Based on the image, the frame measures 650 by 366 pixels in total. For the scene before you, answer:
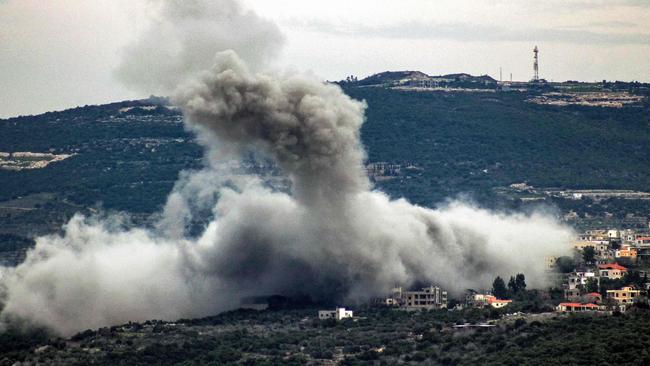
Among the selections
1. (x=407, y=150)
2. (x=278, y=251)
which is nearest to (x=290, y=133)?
(x=278, y=251)

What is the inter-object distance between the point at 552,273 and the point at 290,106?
16001 millimetres

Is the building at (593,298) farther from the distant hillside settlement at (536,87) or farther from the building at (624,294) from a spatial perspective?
the distant hillside settlement at (536,87)

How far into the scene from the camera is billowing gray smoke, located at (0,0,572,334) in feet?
338

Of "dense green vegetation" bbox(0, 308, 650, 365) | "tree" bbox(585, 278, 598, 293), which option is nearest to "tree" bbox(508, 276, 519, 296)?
"tree" bbox(585, 278, 598, 293)

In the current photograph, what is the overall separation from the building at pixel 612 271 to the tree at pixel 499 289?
4825 millimetres

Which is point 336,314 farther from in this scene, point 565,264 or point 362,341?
point 565,264

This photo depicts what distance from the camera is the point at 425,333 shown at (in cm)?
9519

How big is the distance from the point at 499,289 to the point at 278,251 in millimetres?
10183

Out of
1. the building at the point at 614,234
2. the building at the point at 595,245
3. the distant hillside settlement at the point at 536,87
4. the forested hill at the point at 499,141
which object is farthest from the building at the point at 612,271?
the distant hillside settlement at the point at 536,87

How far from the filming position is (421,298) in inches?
4146

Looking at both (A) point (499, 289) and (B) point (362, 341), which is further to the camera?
(A) point (499, 289)

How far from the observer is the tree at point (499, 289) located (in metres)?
105

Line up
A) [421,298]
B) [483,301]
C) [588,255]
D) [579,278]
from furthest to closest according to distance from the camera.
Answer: [588,255] → [579,278] → [421,298] → [483,301]

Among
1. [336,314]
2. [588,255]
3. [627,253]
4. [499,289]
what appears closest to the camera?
[336,314]
